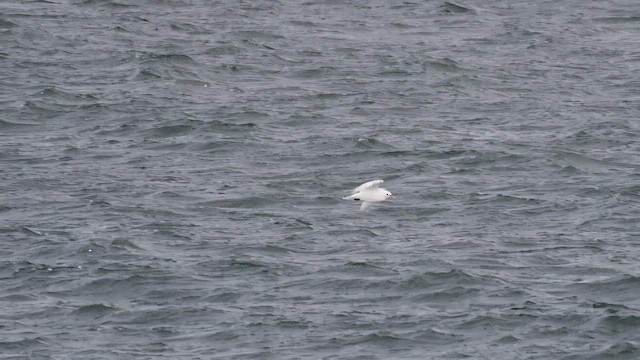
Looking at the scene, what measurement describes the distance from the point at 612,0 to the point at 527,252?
24.3 m

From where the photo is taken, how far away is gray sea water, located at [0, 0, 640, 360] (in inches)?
1120

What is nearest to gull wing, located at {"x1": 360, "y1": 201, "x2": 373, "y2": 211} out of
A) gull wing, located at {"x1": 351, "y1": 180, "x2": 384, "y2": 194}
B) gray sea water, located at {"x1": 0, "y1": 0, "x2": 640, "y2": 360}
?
gray sea water, located at {"x1": 0, "y1": 0, "x2": 640, "y2": 360}

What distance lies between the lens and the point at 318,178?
37.2 metres

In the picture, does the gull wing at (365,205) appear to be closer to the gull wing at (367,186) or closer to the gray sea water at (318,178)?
the gray sea water at (318,178)

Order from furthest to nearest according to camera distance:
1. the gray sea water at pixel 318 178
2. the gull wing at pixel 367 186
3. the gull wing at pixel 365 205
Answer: the gull wing at pixel 365 205 < the gull wing at pixel 367 186 < the gray sea water at pixel 318 178

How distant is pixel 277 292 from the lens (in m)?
30.0

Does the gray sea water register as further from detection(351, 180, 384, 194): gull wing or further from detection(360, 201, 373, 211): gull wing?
detection(351, 180, 384, 194): gull wing

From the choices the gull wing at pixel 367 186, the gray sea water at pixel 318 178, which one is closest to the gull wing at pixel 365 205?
the gray sea water at pixel 318 178

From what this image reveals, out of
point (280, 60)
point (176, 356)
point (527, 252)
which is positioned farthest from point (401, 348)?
point (280, 60)

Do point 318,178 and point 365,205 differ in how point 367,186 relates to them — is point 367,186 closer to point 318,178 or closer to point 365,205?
point 365,205

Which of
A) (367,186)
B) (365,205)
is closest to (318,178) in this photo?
(365,205)

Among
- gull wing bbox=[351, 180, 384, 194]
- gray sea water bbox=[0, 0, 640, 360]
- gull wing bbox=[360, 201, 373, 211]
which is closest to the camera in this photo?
gray sea water bbox=[0, 0, 640, 360]

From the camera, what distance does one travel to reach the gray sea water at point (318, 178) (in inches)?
1120

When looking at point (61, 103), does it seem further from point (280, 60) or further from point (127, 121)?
point (280, 60)
